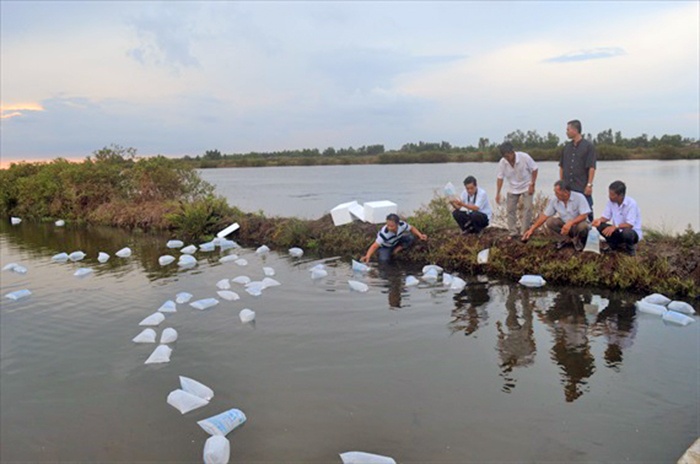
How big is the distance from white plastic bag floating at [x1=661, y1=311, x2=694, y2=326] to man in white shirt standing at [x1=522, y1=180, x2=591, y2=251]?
1.73 metres

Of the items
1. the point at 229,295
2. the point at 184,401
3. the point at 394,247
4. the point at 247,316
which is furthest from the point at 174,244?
the point at 184,401

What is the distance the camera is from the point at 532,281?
7.61 metres

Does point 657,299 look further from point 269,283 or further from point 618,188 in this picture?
point 269,283

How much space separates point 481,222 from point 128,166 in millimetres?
15158

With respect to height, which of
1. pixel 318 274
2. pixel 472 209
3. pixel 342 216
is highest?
pixel 472 209

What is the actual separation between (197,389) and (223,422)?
0.69 meters

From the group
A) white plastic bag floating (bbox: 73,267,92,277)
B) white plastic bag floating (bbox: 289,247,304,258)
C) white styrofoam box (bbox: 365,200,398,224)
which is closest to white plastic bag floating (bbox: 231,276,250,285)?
white plastic bag floating (bbox: 289,247,304,258)

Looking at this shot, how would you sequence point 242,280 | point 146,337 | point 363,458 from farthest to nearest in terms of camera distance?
point 242,280, point 146,337, point 363,458

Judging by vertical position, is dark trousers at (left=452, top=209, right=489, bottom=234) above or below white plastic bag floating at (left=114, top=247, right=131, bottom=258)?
above

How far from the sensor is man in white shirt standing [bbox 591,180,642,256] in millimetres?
6992

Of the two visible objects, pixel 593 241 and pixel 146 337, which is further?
pixel 593 241

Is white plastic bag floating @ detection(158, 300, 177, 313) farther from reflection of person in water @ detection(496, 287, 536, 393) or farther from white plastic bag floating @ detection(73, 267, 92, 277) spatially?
reflection of person in water @ detection(496, 287, 536, 393)

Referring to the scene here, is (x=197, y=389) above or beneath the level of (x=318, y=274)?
beneath

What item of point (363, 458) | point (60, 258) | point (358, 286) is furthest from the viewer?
point (60, 258)
